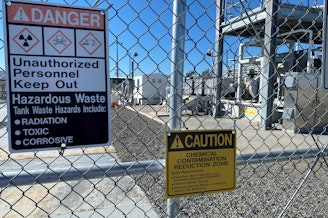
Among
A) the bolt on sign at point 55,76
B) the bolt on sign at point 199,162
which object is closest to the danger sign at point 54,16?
the bolt on sign at point 55,76

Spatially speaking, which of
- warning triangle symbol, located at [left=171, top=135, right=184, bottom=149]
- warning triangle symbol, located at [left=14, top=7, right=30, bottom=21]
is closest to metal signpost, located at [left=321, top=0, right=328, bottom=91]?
warning triangle symbol, located at [left=171, top=135, right=184, bottom=149]

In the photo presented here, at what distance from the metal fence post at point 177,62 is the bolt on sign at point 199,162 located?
0.33 feet

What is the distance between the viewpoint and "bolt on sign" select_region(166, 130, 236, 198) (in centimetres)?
147

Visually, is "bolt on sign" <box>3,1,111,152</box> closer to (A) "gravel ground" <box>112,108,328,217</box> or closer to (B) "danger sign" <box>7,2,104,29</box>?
(B) "danger sign" <box>7,2,104,29</box>

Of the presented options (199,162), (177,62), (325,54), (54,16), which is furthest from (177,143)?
(325,54)

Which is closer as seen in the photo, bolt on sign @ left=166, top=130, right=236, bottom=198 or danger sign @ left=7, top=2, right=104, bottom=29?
danger sign @ left=7, top=2, right=104, bottom=29

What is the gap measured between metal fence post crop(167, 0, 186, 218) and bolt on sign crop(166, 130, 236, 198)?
0.10 m

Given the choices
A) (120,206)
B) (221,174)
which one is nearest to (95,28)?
(221,174)

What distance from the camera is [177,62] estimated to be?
1475 millimetres

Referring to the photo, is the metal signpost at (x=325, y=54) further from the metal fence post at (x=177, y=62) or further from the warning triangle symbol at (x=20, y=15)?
the warning triangle symbol at (x=20, y=15)

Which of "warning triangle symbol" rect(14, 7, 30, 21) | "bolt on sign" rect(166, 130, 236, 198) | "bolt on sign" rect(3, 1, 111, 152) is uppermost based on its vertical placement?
"warning triangle symbol" rect(14, 7, 30, 21)

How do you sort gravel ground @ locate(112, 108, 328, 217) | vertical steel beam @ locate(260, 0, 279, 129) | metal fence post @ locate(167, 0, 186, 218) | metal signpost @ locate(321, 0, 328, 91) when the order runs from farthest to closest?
gravel ground @ locate(112, 108, 328, 217) → vertical steel beam @ locate(260, 0, 279, 129) → metal signpost @ locate(321, 0, 328, 91) → metal fence post @ locate(167, 0, 186, 218)

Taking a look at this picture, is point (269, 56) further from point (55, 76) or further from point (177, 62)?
point (55, 76)

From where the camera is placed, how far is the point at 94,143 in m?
1.30
